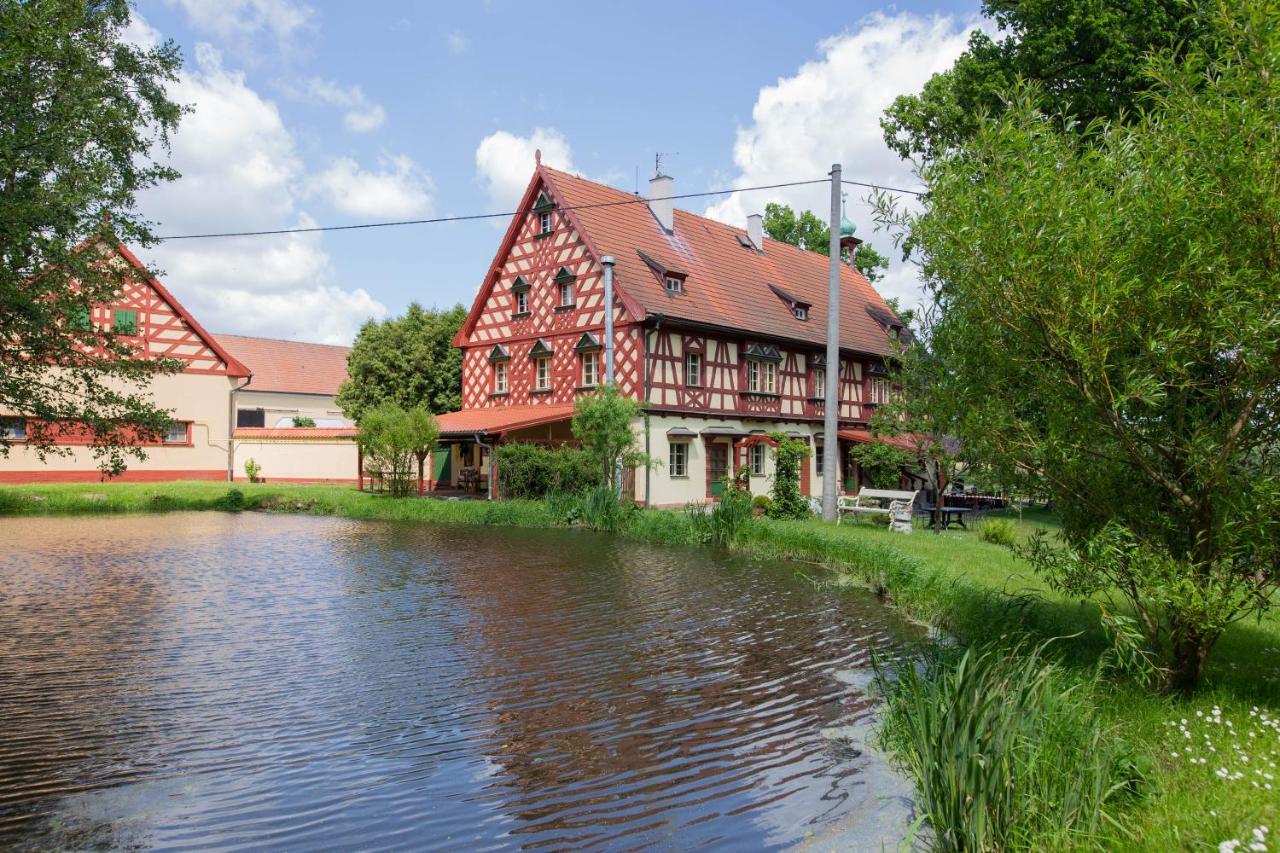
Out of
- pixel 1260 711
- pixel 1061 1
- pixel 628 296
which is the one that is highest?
pixel 1061 1

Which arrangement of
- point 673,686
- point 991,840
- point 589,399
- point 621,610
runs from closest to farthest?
1. point 991,840
2. point 673,686
3. point 621,610
4. point 589,399

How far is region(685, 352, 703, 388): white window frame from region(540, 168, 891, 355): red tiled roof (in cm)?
115

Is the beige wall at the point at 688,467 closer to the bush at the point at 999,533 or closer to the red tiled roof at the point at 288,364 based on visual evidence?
the bush at the point at 999,533

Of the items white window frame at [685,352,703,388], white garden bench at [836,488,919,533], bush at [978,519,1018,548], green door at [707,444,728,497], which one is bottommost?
bush at [978,519,1018,548]

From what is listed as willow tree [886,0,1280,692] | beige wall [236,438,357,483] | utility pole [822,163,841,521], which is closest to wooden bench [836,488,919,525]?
utility pole [822,163,841,521]

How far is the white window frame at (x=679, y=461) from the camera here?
2400 centimetres

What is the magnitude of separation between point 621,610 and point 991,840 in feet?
20.8

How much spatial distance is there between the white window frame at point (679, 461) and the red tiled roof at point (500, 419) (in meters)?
3.20

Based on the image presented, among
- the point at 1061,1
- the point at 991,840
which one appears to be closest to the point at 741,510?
the point at 991,840

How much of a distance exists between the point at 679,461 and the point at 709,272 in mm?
6997

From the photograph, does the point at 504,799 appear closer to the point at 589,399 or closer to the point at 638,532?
the point at 638,532

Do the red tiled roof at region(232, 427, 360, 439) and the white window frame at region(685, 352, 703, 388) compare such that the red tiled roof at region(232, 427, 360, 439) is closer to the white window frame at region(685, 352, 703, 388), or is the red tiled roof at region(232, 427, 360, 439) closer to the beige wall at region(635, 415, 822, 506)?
the beige wall at region(635, 415, 822, 506)

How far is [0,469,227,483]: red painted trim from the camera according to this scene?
27.1 m

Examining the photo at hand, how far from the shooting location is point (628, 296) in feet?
75.5
